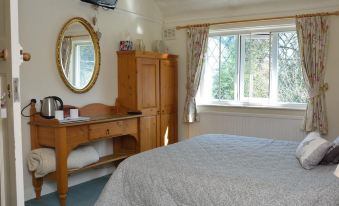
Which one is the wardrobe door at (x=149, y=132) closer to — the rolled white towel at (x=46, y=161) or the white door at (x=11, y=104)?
the rolled white towel at (x=46, y=161)

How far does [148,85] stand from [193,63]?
865 mm

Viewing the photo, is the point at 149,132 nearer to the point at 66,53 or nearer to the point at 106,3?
the point at 66,53

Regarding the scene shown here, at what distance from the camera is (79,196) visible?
3.64 m

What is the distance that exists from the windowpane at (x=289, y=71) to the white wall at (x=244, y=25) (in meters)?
0.23

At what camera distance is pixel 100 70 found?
4.33m

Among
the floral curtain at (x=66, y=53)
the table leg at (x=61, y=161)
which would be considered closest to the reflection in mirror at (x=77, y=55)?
the floral curtain at (x=66, y=53)

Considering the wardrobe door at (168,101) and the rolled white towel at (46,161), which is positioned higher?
the wardrobe door at (168,101)

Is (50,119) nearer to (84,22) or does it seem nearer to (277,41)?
(84,22)

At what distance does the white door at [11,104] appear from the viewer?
5.11ft

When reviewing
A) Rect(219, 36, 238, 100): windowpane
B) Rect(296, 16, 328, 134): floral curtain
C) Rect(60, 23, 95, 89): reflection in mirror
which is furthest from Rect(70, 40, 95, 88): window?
Rect(296, 16, 328, 134): floral curtain

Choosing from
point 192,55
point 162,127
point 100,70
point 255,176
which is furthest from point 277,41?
point 255,176

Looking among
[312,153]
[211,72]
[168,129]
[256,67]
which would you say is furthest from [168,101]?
[312,153]

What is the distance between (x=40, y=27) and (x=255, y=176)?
272 centimetres

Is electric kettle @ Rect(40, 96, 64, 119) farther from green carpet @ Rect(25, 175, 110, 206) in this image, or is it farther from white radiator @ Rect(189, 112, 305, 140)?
white radiator @ Rect(189, 112, 305, 140)
